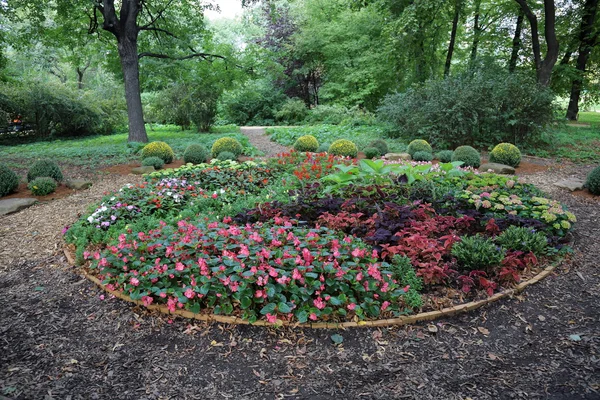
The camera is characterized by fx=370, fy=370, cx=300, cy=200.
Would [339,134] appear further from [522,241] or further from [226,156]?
[522,241]

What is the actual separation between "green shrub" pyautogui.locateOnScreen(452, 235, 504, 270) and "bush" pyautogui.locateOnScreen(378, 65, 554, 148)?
752cm

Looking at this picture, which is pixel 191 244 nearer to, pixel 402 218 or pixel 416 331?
pixel 416 331

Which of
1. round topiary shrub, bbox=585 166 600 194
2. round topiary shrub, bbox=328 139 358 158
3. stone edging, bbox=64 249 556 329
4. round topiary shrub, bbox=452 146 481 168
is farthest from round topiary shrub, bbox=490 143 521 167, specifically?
stone edging, bbox=64 249 556 329

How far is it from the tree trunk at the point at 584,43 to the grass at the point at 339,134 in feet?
A: 27.8

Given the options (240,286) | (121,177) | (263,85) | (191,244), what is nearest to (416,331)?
(240,286)

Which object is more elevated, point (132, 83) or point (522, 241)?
point (132, 83)

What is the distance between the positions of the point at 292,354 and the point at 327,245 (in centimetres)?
110

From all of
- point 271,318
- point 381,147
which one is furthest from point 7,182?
point 381,147

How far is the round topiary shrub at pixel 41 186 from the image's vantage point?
6305mm

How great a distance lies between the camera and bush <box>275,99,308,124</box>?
20484 millimetres

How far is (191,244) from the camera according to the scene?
10.2 feet

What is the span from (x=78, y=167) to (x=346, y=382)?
8743 millimetres

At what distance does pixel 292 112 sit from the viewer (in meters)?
20.6

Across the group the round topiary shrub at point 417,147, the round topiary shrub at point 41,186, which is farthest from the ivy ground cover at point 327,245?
the round topiary shrub at point 417,147
